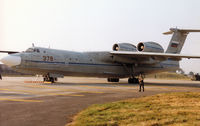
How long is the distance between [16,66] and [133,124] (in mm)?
15887

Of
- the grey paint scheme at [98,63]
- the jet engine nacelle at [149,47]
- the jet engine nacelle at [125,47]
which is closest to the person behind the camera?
the grey paint scheme at [98,63]

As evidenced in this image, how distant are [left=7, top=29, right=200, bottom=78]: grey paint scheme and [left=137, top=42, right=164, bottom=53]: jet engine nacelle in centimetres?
88

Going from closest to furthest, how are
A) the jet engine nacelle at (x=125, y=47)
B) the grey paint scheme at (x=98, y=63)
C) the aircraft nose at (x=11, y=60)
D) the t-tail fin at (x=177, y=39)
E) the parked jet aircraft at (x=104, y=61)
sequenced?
the aircraft nose at (x=11, y=60), the parked jet aircraft at (x=104, y=61), the grey paint scheme at (x=98, y=63), the jet engine nacelle at (x=125, y=47), the t-tail fin at (x=177, y=39)

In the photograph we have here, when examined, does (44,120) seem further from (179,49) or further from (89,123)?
(179,49)

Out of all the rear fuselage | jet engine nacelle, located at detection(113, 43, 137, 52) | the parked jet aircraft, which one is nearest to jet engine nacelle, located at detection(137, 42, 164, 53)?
the parked jet aircraft

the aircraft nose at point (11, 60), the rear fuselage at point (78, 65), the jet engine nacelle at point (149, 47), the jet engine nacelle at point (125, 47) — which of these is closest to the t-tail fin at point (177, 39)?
the rear fuselage at point (78, 65)

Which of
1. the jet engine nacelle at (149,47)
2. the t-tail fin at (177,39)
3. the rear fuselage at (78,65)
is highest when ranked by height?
the t-tail fin at (177,39)

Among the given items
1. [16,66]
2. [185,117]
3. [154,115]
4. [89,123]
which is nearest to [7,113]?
[89,123]

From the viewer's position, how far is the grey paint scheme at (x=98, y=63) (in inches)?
773

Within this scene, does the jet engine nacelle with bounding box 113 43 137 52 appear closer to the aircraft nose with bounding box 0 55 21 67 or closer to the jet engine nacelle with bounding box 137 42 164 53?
the jet engine nacelle with bounding box 137 42 164 53

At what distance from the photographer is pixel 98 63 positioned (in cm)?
2377

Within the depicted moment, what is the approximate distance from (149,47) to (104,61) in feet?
16.9

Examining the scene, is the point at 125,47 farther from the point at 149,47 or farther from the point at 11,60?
the point at 11,60

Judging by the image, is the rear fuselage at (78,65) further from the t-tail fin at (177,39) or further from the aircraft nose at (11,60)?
the t-tail fin at (177,39)
